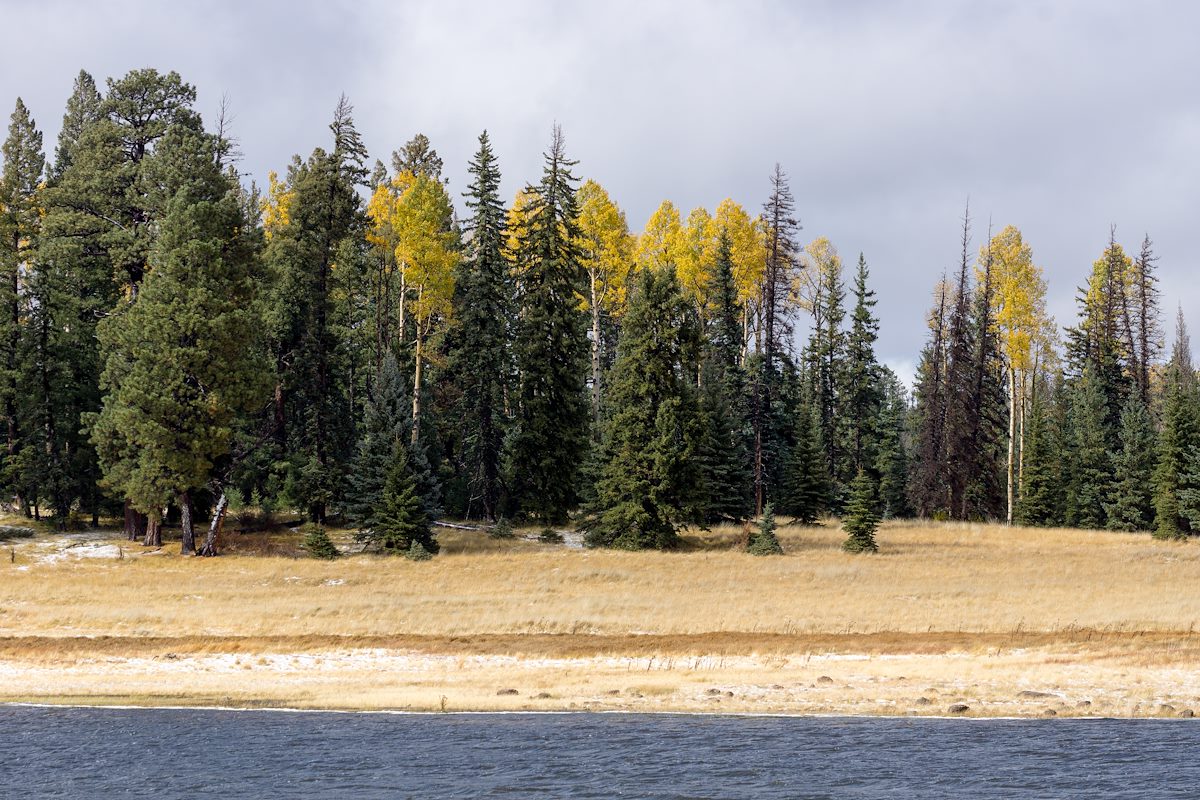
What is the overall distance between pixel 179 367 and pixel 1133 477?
171 ft

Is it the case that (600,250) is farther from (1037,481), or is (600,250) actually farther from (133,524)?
(1037,481)

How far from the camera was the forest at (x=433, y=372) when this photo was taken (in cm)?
4662

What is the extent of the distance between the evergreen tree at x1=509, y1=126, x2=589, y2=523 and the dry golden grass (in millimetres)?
6554

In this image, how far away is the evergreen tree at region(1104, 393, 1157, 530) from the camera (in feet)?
209

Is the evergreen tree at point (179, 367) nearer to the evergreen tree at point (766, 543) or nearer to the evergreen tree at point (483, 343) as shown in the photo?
the evergreen tree at point (483, 343)

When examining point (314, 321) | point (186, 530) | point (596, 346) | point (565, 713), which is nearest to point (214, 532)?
point (186, 530)

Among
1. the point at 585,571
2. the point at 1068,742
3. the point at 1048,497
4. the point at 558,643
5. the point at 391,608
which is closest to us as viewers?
the point at 1068,742

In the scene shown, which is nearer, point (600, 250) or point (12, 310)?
point (12, 310)

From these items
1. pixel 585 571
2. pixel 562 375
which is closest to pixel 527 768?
pixel 585 571

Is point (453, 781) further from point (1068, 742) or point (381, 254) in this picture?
point (381, 254)

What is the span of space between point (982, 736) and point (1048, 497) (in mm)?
49782

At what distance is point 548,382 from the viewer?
55.2 m

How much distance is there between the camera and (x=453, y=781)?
17078mm

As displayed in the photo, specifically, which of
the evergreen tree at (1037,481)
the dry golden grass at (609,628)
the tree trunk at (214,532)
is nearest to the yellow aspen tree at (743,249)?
the evergreen tree at (1037,481)
